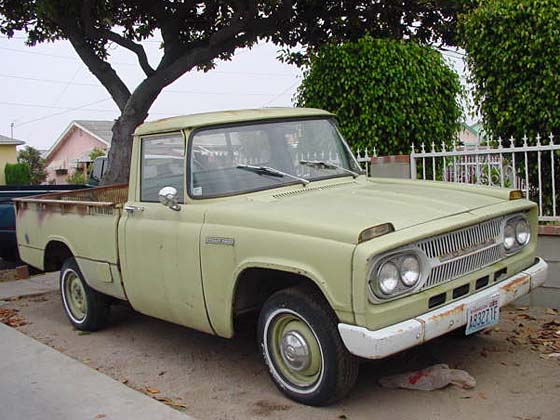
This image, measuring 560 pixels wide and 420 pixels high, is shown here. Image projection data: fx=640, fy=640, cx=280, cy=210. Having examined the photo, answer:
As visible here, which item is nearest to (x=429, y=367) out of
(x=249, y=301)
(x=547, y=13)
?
(x=249, y=301)

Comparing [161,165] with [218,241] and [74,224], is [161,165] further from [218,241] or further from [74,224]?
[74,224]

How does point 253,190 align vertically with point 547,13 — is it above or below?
below

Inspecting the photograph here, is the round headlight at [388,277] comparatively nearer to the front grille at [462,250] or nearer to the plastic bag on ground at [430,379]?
the front grille at [462,250]

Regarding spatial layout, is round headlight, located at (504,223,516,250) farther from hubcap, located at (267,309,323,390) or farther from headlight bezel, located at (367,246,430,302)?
hubcap, located at (267,309,323,390)

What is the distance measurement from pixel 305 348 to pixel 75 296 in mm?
3301

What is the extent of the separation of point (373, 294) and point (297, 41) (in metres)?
11.0

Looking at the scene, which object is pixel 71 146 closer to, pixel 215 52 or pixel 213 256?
pixel 215 52

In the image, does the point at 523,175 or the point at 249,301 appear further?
the point at 523,175

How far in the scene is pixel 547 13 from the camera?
6254 millimetres

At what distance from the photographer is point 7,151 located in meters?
36.1

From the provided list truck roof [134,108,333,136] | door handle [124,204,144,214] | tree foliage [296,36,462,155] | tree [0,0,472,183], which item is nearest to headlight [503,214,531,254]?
truck roof [134,108,333,136]

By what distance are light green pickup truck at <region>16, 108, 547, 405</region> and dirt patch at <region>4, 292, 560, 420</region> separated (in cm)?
35

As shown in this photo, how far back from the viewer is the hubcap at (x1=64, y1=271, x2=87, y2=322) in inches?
248

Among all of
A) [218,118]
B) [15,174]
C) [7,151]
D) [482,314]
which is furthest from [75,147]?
[482,314]
